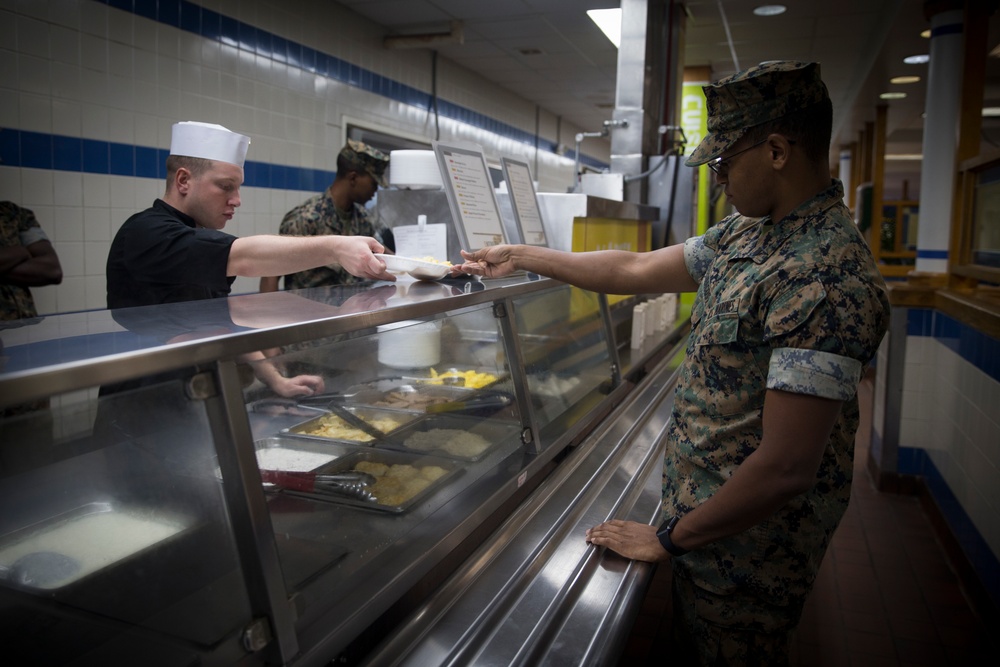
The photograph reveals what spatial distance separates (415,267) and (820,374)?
1.02 meters

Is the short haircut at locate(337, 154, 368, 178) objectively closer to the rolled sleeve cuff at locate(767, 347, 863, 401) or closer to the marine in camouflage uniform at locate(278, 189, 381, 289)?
Result: the marine in camouflage uniform at locate(278, 189, 381, 289)

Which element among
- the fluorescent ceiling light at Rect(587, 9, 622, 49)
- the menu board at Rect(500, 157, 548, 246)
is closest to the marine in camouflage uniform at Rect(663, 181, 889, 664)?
the menu board at Rect(500, 157, 548, 246)

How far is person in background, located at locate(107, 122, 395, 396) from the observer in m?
1.65

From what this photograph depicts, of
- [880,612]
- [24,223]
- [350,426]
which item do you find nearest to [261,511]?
[350,426]

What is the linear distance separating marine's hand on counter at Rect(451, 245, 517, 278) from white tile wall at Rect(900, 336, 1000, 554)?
7.37 feet

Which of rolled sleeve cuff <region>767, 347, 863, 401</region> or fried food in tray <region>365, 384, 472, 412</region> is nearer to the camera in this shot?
rolled sleeve cuff <region>767, 347, 863, 401</region>

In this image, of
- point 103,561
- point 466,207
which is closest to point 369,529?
point 103,561

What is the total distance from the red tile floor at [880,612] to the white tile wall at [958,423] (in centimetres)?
36

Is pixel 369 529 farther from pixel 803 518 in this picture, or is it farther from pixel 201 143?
pixel 201 143

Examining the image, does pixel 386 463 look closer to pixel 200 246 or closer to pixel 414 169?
pixel 200 246

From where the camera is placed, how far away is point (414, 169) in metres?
3.47

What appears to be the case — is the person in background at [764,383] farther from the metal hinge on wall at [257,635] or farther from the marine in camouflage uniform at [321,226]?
the marine in camouflage uniform at [321,226]

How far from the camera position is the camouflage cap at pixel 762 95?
1.30 m

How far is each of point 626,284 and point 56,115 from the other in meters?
3.45
